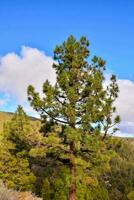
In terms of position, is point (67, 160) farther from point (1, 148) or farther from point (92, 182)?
point (1, 148)

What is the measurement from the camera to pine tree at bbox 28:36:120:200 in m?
32.6

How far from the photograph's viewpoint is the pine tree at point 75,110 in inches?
1283

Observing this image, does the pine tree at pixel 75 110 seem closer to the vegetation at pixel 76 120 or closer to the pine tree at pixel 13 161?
the vegetation at pixel 76 120

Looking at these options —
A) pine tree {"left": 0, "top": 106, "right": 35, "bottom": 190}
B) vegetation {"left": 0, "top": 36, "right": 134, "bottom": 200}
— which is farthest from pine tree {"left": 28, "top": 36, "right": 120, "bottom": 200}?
pine tree {"left": 0, "top": 106, "right": 35, "bottom": 190}

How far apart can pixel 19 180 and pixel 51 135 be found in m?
19.6

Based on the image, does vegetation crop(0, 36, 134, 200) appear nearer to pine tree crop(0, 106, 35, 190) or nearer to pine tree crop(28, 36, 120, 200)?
pine tree crop(28, 36, 120, 200)

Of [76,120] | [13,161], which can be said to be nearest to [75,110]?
[76,120]

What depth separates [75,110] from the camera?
3303 cm

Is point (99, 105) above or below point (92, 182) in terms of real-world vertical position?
above

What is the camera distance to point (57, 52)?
34.6 metres

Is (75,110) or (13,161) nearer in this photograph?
(75,110)

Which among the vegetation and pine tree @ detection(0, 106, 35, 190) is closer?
the vegetation

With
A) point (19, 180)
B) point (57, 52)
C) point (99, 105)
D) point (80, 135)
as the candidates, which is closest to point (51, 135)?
point (80, 135)

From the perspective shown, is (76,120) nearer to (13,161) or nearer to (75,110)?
(75,110)
